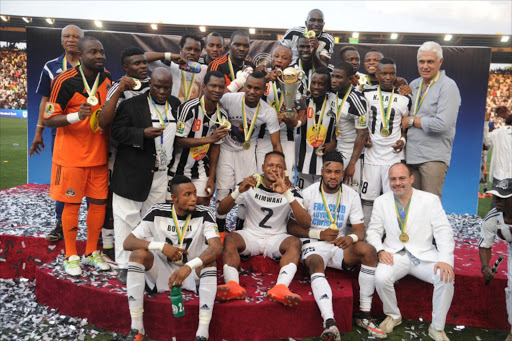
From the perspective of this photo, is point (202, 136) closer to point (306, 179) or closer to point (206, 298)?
point (306, 179)

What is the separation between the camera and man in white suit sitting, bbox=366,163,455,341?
13.5 feet

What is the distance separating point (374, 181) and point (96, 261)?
3132mm

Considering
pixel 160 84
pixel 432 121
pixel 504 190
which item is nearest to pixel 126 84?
pixel 160 84

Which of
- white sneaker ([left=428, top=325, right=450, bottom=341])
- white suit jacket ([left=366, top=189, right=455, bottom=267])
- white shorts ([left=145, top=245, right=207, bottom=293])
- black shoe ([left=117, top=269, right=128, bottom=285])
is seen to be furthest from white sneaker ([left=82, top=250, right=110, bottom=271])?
white sneaker ([left=428, top=325, right=450, bottom=341])

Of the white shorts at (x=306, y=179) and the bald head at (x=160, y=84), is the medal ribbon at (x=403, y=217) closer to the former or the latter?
the white shorts at (x=306, y=179)

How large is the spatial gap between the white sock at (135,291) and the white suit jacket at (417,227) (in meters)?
2.20

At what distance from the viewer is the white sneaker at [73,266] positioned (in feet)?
13.8

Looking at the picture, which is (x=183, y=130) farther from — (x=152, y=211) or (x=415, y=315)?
(x=415, y=315)

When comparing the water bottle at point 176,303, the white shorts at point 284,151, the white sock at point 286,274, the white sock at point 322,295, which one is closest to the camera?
the water bottle at point 176,303

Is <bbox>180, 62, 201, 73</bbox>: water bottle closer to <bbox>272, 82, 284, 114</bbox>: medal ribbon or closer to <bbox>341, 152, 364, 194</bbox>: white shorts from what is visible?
<bbox>272, 82, 284, 114</bbox>: medal ribbon

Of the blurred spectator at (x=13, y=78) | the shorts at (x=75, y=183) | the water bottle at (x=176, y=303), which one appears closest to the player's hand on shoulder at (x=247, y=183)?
the water bottle at (x=176, y=303)

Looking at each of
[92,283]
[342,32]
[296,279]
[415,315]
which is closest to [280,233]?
[296,279]

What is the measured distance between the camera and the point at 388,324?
4.12 meters

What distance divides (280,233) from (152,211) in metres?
1.42
